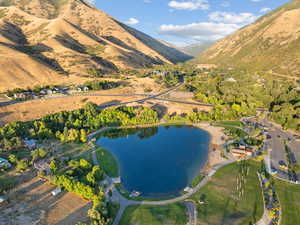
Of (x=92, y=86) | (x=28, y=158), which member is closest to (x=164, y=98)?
(x=92, y=86)

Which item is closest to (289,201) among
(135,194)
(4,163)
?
(135,194)

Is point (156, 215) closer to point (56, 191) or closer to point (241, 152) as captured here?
point (56, 191)

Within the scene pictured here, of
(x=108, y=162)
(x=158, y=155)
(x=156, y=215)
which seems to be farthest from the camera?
(x=158, y=155)

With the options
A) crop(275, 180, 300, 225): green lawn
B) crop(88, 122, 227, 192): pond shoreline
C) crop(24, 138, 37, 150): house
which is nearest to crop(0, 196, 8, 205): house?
crop(24, 138, 37, 150): house

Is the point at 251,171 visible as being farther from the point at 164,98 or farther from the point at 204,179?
the point at 164,98

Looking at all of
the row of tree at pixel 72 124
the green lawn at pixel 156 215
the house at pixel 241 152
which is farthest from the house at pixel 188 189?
the row of tree at pixel 72 124
